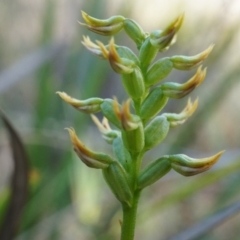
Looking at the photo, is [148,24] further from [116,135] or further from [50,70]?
[116,135]

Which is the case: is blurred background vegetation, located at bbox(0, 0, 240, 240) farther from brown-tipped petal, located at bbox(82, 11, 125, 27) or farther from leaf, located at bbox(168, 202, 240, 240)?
brown-tipped petal, located at bbox(82, 11, 125, 27)

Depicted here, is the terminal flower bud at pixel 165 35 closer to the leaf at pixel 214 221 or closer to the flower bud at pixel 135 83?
the flower bud at pixel 135 83

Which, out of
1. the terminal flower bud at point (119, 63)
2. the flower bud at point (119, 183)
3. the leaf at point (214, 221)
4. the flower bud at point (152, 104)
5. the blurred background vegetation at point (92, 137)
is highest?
the terminal flower bud at point (119, 63)

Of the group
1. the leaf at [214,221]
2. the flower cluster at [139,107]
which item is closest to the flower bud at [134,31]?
the flower cluster at [139,107]

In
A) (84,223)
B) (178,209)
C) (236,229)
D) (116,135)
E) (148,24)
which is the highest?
(116,135)

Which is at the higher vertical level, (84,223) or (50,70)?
(50,70)

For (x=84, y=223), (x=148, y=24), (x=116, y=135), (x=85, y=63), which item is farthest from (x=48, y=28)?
(x=116, y=135)

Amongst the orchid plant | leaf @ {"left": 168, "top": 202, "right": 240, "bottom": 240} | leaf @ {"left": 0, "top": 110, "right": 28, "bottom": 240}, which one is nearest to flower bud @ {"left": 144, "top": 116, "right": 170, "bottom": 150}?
the orchid plant

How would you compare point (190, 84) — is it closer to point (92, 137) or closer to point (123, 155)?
point (123, 155)
